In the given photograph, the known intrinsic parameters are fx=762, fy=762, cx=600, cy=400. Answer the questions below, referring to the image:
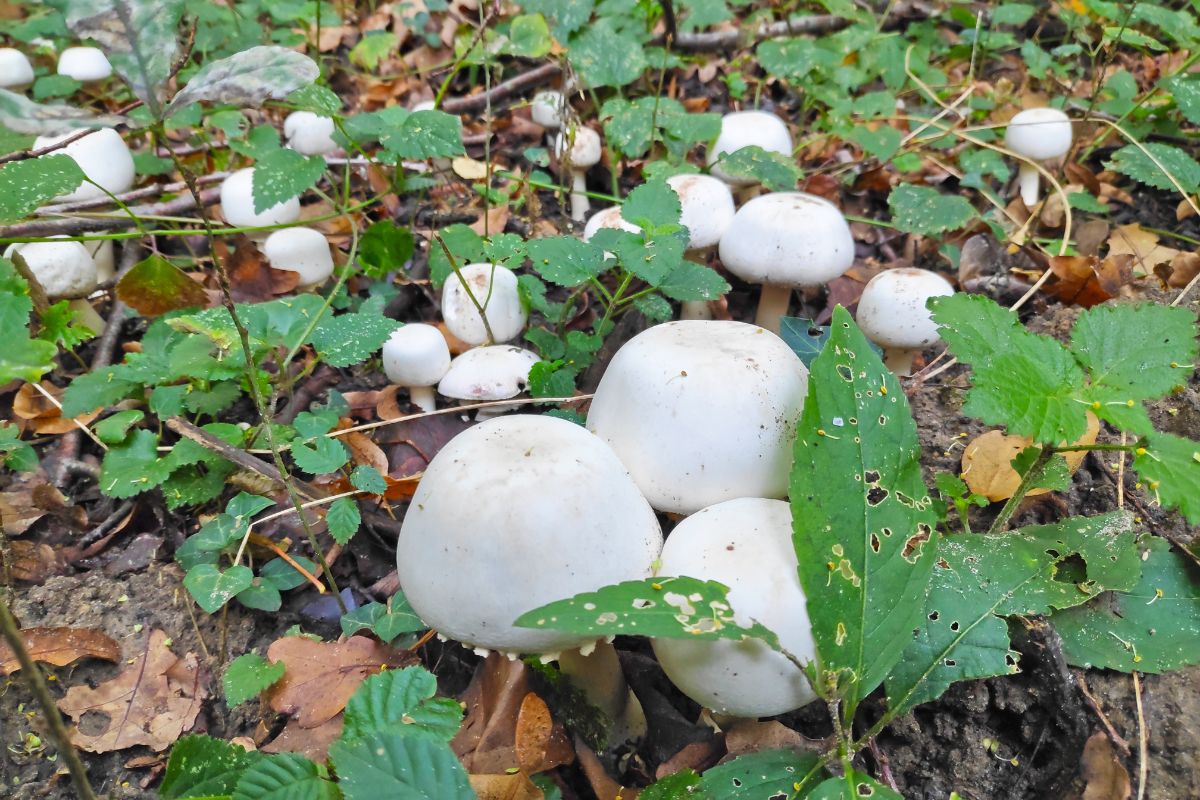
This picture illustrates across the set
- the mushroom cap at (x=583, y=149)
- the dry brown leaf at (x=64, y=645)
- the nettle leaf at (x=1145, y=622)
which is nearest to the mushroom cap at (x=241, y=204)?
the mushroom cap at (x=583, y=149)

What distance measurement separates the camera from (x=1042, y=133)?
3.55m

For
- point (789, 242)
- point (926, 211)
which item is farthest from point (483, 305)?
point (926, 211)

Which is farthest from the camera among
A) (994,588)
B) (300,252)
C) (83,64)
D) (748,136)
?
(83,64)

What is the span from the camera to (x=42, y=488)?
8.10ft

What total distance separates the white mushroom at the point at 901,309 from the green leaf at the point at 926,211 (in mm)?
568

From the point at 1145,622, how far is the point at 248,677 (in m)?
2.16

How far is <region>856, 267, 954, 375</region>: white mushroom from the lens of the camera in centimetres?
257

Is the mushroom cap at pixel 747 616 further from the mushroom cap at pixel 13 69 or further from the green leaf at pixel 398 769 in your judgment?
the mushroom cap at pixel 13 69

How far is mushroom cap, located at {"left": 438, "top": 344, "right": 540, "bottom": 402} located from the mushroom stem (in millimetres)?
983

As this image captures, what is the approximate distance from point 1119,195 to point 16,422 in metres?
4.82

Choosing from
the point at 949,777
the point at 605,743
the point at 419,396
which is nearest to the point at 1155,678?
the point at 949,777

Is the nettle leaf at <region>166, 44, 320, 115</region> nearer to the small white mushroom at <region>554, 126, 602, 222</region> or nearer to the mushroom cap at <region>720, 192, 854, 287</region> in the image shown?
the mushroom cap at <region>720, 192, 854, 287</region>

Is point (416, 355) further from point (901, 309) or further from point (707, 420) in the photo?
point (901, 309)

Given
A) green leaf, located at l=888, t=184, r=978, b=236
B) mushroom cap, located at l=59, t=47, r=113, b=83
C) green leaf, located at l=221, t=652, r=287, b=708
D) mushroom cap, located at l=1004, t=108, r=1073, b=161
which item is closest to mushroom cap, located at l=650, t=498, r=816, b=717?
green leaf, located at l=221, t=652, r=287, b=708
